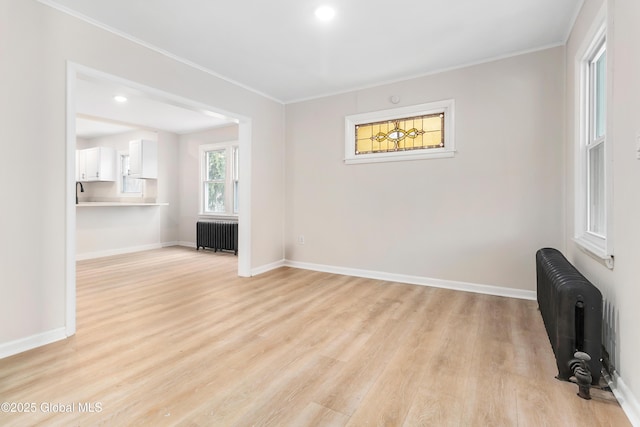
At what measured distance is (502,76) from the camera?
3416mm

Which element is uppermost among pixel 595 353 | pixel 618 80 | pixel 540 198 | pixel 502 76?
pixel 502 76

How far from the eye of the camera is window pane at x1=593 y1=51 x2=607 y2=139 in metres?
2.33

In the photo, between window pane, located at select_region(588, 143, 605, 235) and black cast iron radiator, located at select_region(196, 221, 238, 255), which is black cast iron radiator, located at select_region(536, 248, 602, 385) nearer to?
window pane, located at select_region(588, 143, 605, 235)

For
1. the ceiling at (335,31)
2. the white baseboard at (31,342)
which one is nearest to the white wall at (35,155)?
the white baseboard at (31,342)

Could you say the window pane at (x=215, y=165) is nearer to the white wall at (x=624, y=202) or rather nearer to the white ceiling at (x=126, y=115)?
the white ceiling at (x=126, y=115)

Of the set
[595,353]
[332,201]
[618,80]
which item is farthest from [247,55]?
[595,353]

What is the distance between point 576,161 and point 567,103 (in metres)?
0.74

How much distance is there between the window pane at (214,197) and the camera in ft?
22.5

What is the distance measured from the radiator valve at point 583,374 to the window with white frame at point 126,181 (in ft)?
26.1

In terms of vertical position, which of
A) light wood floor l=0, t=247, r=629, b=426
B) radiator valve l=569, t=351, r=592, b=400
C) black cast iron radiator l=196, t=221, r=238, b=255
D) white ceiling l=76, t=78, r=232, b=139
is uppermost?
white ceiling l=76, t=78, r=232, b=139

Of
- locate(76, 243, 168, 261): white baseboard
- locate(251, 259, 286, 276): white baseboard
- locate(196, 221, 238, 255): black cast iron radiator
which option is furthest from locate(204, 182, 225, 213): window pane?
locate(251, 259, 286, 276): white baseboard

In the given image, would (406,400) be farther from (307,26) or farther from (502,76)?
(502,76)

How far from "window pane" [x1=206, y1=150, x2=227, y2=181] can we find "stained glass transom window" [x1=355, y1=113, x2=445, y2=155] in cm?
357

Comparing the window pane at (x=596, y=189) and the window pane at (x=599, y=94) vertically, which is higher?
the window pane at (x=599, y=94)
